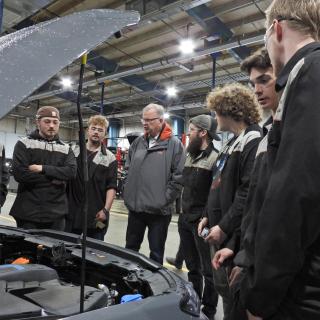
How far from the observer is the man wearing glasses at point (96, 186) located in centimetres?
299

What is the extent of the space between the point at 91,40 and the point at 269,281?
0.80m

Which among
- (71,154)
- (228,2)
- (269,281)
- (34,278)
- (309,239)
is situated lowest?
(34,278)

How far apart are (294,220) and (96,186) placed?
247 centimetres

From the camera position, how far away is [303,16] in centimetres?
92

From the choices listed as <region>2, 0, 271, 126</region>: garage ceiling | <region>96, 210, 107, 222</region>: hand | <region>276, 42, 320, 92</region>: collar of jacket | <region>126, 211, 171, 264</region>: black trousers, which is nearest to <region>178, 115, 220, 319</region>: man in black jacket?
<region>126, 211, 171, 264</region>: black trousers

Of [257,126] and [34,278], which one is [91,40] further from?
[257,126]

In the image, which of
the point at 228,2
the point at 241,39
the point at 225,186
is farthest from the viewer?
the point at 241,39

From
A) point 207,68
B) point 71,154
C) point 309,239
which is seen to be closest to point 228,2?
point 207,68

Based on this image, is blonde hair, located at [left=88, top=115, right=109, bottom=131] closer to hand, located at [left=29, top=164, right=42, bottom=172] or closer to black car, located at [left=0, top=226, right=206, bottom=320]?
hand, located at [left=29, top=164, right=42, bottom=172]

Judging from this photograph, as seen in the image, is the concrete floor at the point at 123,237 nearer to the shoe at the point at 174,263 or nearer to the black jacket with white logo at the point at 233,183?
the shoe at the point at 174,263

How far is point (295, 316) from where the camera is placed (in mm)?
803

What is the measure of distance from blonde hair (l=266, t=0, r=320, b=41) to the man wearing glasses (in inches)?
91.8

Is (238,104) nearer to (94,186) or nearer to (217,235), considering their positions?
(217,235)

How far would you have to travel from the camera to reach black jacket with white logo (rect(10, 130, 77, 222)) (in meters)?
2.67
